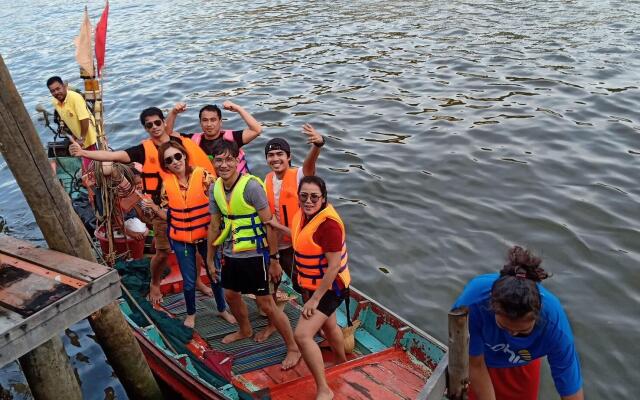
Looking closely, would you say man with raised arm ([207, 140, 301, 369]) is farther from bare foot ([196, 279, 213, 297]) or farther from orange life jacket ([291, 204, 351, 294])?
bare foot ([196, 279, 213, 297])

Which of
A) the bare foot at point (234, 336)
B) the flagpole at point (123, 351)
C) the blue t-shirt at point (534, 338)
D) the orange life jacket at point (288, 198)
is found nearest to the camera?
the blue t-shirt at point (534, 338)

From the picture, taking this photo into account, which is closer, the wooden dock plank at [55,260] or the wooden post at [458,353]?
the wooden post at [458,353]

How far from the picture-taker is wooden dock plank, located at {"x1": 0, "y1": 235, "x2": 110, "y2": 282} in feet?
14.9

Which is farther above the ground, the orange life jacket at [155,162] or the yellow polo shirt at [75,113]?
the orange life jacket at [155,162]

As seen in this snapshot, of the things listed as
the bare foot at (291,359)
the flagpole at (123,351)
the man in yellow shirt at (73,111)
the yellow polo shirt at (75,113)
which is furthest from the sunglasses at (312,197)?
the yellow polo shirt at (75,113)

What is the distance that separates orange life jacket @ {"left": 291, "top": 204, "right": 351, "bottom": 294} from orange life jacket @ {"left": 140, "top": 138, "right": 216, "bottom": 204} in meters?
1.81

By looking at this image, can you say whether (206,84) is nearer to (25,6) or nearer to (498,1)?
(498,1)

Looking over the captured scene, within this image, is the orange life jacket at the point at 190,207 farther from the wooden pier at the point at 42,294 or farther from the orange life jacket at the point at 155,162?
the wooden pier at the point at 42,294

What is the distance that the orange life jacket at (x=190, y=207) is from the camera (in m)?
5.99

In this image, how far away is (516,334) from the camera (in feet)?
12.0

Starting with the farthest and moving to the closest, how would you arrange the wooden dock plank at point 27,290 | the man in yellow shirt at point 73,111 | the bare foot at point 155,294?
the man in yellow shirt at point 73,111 → the bare foot at point 155,294 → the wooden dock plank at point 27,290

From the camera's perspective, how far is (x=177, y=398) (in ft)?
20.8

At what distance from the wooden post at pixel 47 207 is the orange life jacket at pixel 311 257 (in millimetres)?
1806

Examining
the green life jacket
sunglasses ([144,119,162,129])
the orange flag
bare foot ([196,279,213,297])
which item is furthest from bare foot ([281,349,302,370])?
the orange flag
